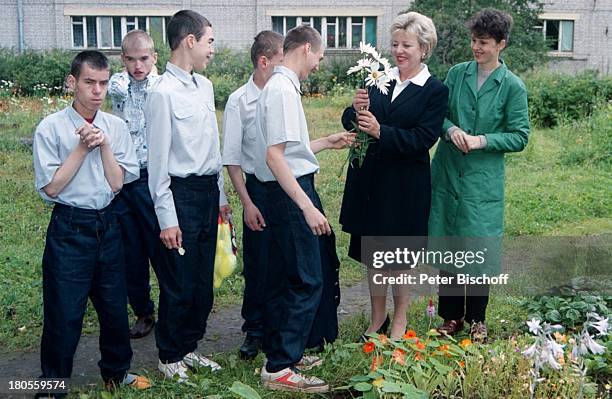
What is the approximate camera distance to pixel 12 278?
6527 millimetres

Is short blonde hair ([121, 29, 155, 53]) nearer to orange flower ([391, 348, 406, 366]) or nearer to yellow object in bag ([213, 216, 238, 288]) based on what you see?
yellow object in bag ([213, 216, 238, 288])

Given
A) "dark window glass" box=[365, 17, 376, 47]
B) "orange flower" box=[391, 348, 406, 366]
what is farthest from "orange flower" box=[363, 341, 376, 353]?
"dark window glass" box=[365, 17, 376, 47]

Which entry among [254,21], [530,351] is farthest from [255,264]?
[254,21]

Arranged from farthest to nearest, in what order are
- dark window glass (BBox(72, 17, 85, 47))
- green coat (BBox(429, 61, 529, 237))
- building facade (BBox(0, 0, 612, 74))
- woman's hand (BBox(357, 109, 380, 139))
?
dark window glass (BBox(72, 17, 85, 47)), building facade (BBox(0, 0, 612, 74)), green coat (BBox(429, 61, 529, 237)), woman's hand (BBox(357, 109, 380, 139))

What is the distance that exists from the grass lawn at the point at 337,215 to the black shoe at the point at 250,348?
92 millimetres

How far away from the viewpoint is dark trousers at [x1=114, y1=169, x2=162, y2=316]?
5.05 meters

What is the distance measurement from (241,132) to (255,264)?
78cm

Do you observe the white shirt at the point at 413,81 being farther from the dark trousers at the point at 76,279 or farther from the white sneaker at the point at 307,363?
the dark trousers at the point at 76,279

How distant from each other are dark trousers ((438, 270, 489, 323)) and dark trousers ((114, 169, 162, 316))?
5.77ft

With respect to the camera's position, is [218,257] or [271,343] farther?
[218,257]

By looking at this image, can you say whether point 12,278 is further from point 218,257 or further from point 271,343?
point 271,343

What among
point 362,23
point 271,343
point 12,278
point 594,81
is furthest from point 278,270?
point 362,23

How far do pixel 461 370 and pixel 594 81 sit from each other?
15.0 m

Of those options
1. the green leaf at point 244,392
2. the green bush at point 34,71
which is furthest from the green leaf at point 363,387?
the green bush at point 34,71
